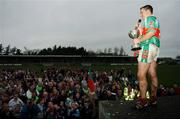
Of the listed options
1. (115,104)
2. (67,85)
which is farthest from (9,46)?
(115,104)

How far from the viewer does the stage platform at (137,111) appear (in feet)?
16.9

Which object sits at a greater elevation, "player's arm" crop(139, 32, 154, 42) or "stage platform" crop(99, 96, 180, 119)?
"player's arm" crop(139, 32, 154, 42)

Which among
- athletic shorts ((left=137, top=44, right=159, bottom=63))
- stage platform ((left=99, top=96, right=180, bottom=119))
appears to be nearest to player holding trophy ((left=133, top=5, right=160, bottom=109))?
athletic shorts ((left=137, top=44, right=159, bottom=63))

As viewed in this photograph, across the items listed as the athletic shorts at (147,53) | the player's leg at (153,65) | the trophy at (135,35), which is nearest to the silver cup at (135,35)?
the trophy at (135,35)

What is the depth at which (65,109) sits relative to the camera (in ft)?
39.5

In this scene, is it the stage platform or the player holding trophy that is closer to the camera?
the stage platform

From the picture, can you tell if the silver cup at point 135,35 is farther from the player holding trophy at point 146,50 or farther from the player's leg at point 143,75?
the player's leg at point 143,75

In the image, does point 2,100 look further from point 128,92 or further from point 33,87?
point 128,92

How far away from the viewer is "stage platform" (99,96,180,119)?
5140mm

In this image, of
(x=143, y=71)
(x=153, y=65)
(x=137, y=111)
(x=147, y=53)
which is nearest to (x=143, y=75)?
(x=143, y=71)

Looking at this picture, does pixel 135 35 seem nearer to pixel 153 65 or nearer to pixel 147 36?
pixel 147 36

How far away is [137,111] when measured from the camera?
218 inches

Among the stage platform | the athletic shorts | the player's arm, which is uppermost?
the player's arm

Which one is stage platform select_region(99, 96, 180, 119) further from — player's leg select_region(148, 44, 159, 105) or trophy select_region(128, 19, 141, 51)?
trophy select_region(128, 19, 141, 51)
